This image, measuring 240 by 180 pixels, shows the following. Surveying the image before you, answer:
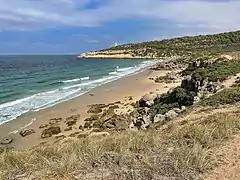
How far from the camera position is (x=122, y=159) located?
6.76 meters

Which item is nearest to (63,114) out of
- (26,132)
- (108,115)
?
(108,115)

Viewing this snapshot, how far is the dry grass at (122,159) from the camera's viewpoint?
6.30 meters

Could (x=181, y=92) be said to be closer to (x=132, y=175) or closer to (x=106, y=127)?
(x=106, y=127)

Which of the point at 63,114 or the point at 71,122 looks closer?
the point at 71,122

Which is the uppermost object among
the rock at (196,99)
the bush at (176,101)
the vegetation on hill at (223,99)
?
the vegetation on hill at (223,99)

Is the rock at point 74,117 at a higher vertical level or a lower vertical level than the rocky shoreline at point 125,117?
lower

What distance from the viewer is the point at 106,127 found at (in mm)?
20875

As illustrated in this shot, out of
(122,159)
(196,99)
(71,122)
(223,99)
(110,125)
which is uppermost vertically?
(122,159)

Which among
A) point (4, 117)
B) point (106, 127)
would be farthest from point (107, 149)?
point (4, 117)

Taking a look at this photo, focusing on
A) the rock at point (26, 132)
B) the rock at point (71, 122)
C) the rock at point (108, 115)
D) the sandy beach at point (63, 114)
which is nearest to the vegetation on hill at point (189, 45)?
the sandy beach at point (63, 114)

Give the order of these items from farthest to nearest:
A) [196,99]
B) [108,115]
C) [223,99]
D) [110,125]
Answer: [108,115], [110,125], [196,99], [223,99]

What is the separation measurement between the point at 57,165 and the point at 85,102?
25250 millimetres

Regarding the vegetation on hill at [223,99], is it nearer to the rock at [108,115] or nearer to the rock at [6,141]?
the rock at [108,115]

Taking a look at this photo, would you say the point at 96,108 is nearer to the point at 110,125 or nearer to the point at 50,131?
the point at 110,125
